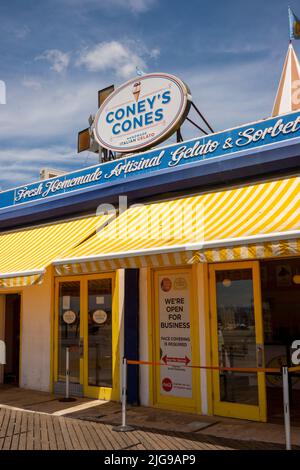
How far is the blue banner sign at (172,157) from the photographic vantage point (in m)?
→ 8.16

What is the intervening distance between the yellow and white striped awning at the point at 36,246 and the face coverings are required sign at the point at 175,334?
203cm

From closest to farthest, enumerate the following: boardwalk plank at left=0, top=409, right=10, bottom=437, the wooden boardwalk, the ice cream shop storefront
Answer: the wooden boardwalk, boardwalk plank at left=0, top=409, right=10, bottom=437, the ice cream shop storefront

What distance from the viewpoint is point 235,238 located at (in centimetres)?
667

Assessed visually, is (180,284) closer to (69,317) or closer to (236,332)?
(236,332)

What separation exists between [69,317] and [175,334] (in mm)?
2924

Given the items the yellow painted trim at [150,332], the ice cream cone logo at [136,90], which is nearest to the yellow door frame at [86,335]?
the yellow painted trim at [150,332]

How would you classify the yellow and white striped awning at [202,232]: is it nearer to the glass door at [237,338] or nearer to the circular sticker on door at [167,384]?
the glass door at [237,338]

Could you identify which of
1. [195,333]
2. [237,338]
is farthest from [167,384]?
[237,338]

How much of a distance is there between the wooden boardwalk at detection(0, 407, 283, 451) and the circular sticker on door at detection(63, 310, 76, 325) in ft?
10.0

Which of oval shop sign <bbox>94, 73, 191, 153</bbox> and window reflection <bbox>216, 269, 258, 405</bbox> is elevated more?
oval shop sign <bbox>94, 73, 191, 153</bbox>

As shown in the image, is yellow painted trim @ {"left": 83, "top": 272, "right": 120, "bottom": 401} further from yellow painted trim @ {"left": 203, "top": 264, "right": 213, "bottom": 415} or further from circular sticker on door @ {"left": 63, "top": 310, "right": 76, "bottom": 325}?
yellow painted trim @ {"left": 203, "top": 264, "right": 213, "bottom": 415}

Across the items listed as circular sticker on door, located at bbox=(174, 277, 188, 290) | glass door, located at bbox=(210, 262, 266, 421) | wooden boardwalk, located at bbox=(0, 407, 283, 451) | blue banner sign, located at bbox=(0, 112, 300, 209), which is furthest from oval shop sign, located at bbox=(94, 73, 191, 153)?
wooden boardwalk, located at bbox=(0, 407, 283, 451)

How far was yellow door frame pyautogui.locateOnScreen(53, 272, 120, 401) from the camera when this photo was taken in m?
9.73
